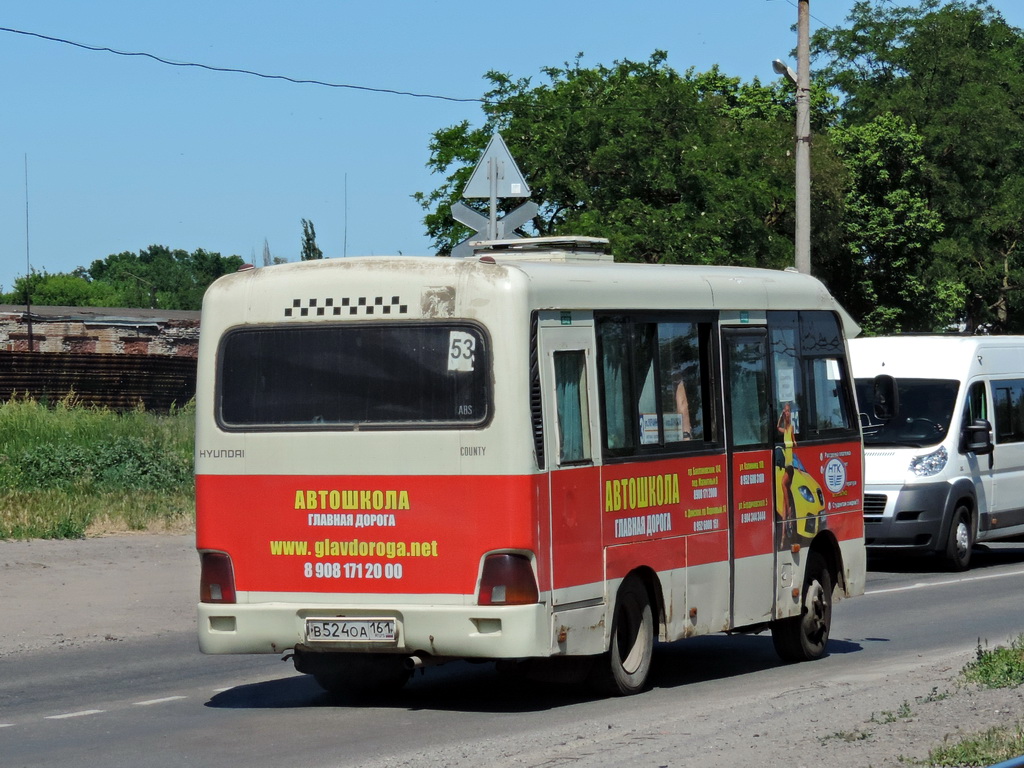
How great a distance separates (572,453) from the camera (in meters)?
9.98

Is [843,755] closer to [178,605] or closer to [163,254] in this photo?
[178,605]

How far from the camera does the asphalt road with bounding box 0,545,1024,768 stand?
27.7ft

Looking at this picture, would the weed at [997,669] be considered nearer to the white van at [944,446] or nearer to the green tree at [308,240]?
the white van at [944,446]

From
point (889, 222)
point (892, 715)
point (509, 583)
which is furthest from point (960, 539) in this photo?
point (889, 222)

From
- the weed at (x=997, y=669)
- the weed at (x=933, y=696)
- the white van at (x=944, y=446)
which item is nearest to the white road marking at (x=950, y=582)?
the white van at (x=944, y=446)

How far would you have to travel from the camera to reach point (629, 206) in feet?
130

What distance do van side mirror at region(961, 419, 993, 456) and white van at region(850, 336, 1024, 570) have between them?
1 cm

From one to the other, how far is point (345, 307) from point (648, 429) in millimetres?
2132

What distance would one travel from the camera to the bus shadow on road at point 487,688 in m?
10.5

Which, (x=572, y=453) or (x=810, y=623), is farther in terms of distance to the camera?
(x=810, y=623)

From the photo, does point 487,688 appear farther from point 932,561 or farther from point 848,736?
point 932,561

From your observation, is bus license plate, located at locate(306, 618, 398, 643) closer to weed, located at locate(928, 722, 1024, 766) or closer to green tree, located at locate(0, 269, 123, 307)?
weed, located at locate(928, 722, 1024, 766)

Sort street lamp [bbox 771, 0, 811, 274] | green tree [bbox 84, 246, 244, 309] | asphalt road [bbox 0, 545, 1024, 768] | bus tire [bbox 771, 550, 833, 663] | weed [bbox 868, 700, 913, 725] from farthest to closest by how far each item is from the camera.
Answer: green tree [bbox 84, 246, 244, 309]
street lamp [bbox 771, 0, 811, 274]
bus tire [bbox 771, 550, 833, 663]
weed [bbox 868, 700, 913, 725]
asphalt road [bbox 0, 545, 1024, 768]

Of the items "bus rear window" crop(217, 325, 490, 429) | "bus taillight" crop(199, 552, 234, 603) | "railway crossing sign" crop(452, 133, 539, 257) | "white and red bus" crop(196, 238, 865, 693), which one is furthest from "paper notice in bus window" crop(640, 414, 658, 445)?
"railway crossing sign" crop(452, 133, 539, 257)
